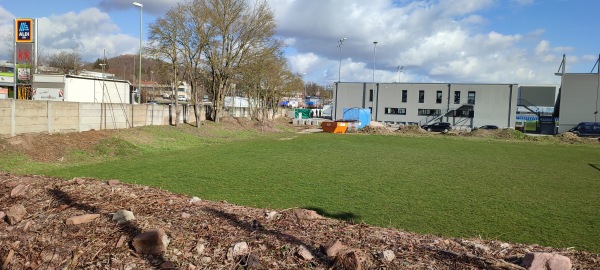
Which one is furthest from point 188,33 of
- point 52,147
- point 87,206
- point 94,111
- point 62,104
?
point 87,206

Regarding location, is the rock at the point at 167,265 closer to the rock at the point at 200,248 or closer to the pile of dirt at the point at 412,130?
the rock at the point at 200,248

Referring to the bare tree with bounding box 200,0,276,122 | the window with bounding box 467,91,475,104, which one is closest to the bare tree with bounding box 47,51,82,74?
the bare tree with bounding box 200,0,276,122

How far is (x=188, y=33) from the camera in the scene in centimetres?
3728

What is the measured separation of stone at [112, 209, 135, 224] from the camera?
4725 millimetres

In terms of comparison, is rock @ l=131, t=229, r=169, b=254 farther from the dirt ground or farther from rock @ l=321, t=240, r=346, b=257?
rock @ l=321, t=240, r=346, b=257

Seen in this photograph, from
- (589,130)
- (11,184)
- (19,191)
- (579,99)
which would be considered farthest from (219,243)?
(579,99)

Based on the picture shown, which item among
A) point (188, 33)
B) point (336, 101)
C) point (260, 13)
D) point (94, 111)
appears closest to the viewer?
point (94, 111)

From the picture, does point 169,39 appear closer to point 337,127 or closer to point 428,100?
point 337,127

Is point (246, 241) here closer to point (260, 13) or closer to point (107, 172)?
point (107, 172)

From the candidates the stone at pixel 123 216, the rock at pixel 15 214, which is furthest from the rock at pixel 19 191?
the stone at pixel 123 216

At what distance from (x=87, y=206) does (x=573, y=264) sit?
18.0 feet

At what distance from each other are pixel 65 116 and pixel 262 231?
70.8 feet

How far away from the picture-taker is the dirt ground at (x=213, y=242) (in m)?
3.93

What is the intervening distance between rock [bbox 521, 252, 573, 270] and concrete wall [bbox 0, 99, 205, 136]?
2079cm
